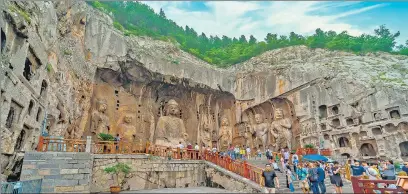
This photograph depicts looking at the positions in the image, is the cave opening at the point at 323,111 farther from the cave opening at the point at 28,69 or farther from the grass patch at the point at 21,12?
the grass patch at the point at 21,12

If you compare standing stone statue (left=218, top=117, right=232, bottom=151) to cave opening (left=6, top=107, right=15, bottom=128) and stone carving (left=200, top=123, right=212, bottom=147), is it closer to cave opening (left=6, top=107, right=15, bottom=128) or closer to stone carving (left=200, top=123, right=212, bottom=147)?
stone carving (left=200, top=123, right=212, bottom=147)

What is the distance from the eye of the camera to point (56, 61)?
13.8 metres

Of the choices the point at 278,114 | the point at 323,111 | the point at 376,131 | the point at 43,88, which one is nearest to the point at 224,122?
the point at 278,114

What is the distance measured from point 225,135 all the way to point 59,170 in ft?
57.7

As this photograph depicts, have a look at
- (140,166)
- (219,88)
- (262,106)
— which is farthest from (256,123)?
(140,166)

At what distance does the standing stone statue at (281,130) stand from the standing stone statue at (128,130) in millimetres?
12889

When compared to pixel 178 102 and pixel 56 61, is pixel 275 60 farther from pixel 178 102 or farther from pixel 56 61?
pixel 56 61

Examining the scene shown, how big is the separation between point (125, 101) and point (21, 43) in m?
11.8

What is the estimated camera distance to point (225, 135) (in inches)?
1001

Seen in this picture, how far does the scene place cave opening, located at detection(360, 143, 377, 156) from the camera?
824 inches

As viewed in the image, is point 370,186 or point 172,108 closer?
point 370,186

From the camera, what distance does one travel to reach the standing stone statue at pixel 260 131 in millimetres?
24969

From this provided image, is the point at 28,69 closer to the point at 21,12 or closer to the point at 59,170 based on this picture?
the point at 21,12

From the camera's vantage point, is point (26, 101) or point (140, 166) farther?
point (140, 166)
